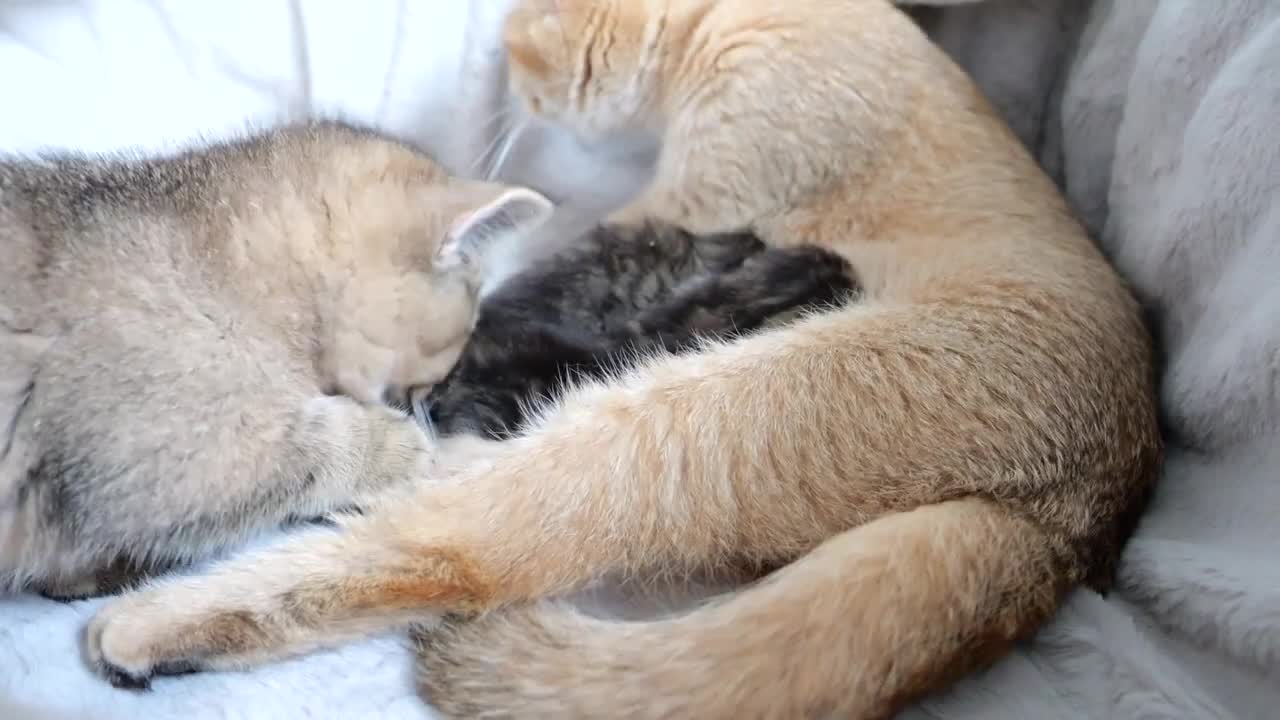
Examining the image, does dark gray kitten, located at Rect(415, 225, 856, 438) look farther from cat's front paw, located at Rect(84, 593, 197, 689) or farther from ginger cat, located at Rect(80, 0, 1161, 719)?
cat's front paw, located at Rect(84, 593, 197, 689)

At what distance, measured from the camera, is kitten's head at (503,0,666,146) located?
181 cm

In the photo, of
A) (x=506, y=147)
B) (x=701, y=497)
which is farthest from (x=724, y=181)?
(x=701, y=497)

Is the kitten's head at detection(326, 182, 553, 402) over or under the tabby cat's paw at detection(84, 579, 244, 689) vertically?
over

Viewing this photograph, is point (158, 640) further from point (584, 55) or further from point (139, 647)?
point (584, 55)

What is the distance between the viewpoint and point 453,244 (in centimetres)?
132

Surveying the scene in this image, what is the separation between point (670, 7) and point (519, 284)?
0.62 meters

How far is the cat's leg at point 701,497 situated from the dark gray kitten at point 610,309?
0.19 m

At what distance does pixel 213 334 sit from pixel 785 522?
0.70 meters

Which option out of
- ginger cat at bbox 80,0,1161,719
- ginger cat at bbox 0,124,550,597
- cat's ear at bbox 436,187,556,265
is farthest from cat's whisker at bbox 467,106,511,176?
ginger cat at bbox 80,0,1161,719

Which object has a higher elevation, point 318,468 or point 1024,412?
point 1024,412

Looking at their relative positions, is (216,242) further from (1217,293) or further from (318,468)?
(1217,293)

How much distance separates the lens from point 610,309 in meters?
1.55

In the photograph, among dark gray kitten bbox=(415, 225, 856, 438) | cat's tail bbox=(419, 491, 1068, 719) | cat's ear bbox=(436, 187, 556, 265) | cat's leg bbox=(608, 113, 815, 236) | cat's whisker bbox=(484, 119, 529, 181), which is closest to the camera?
cat's tail bbox=(419, 491, 1068, 719)

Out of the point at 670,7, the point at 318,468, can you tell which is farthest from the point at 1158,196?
the point at 318,468
